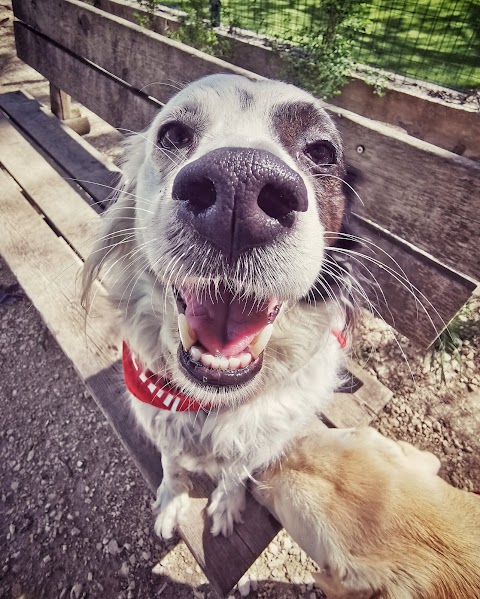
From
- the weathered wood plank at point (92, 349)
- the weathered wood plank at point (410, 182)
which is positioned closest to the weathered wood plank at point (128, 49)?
the weathered wood plank at point (410, 182)

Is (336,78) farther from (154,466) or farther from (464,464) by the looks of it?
(154,466)

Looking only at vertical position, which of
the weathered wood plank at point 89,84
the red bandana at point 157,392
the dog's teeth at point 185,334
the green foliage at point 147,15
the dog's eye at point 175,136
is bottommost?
the red bandana at point 157,392

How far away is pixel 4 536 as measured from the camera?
2.02 meters

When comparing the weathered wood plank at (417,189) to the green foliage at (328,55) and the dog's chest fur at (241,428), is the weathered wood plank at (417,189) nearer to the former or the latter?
the dog's chest fur at (241,428)

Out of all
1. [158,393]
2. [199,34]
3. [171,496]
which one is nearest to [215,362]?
[158,393]

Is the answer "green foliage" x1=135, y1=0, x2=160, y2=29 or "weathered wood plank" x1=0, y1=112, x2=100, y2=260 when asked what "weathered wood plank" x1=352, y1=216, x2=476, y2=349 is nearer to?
"weathered wood plank" x1=0, y1=112, x2=100, y2=260

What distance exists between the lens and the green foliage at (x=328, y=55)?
3237mm

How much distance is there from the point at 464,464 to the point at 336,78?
3.00m

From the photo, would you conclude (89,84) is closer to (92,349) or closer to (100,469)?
(92,349)

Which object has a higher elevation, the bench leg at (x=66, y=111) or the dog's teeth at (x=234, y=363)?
the dog's teeth at (x=234, y=363)

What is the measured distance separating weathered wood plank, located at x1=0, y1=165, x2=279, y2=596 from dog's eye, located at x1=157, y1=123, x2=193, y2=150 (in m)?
1.06

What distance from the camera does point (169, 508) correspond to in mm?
1812

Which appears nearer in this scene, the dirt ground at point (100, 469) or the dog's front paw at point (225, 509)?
the dog's front paw at point (225, 509)

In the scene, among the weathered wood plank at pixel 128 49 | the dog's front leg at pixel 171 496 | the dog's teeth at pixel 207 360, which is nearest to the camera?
the dog's teeth at pixel 207 360
